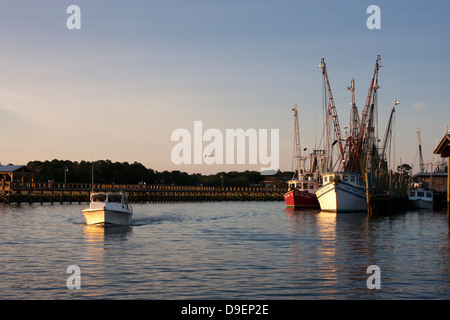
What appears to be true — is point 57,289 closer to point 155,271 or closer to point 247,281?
point 155,271

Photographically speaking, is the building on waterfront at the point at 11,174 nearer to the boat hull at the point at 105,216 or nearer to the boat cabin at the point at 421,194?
the boat hull at the point at 105,216

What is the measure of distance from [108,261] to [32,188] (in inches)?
4449

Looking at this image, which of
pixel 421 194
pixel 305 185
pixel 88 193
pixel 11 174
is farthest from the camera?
pixel 88 193

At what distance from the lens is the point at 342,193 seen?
85.2 metres

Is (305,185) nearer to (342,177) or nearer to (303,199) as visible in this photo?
(303,199)

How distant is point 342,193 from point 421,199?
30.4 metres

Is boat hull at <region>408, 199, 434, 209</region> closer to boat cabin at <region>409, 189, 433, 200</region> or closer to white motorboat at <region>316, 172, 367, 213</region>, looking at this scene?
boat cabin at <region>409, 189, 433, 200</region>

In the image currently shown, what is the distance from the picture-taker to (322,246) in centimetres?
4022

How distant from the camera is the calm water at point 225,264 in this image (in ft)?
75.6

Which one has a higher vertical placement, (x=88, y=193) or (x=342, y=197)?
(x=342, y=197)

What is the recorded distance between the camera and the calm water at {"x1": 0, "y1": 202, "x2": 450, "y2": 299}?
23047 millimetres

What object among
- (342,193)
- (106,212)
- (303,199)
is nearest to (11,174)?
(303,199)
